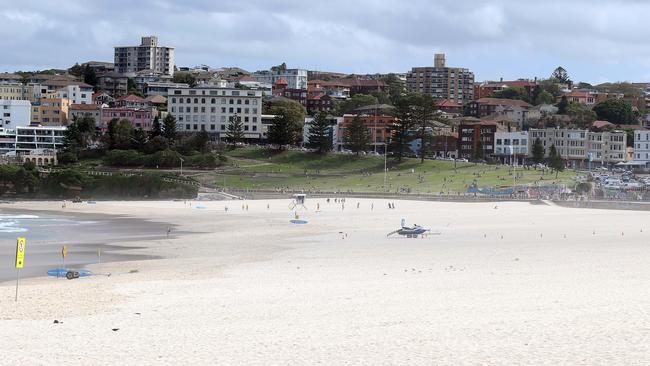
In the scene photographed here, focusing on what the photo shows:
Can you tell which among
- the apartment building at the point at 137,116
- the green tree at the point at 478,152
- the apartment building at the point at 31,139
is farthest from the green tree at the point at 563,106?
the apartment building at the point at 31,139

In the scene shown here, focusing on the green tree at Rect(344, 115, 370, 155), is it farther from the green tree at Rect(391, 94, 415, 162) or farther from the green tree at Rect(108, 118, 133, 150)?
the green tree at Rect(108, 118, 133, 150)

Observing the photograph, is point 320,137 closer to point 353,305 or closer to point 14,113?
point 14,113

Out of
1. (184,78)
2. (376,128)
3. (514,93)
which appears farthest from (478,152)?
(184,78)

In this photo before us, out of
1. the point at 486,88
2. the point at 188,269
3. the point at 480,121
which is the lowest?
the point at 188,269

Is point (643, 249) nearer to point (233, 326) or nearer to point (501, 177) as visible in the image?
point (233, 326)

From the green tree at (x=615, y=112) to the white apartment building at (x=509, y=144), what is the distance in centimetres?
2736

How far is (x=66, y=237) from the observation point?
40031 millimetres

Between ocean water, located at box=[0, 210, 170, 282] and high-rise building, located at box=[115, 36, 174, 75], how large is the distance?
117m

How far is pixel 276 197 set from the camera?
2635 inches

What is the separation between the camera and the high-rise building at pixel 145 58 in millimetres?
172375

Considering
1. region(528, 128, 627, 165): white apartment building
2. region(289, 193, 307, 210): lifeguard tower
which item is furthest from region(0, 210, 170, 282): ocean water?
region(528, 128, 627, 165): white apartment building

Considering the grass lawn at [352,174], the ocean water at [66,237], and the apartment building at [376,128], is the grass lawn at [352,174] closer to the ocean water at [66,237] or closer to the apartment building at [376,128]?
the apartment building at [376,128]

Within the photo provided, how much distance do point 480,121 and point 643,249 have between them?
227 feet

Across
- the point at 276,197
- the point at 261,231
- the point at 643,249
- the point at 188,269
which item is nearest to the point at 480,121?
the point at 276,197
